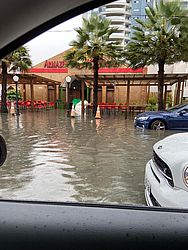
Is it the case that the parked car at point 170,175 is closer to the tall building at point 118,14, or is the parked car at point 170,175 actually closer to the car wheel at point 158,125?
the tall building at point 118,14

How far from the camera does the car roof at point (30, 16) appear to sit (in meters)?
1.08

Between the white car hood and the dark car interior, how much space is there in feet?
2.58

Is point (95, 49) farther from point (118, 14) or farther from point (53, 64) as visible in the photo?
point (53, 64)

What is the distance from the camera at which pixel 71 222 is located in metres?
1.30

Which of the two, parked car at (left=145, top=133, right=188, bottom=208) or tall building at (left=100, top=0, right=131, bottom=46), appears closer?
tall building at (left=100, top=0, right=131, bottom=46)

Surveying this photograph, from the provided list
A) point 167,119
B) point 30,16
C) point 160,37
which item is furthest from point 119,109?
point 30,16

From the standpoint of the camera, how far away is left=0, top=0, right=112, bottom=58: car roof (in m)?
1.08

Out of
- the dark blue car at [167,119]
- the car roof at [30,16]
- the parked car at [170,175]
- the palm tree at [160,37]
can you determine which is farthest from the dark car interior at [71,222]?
the palm tree at [160,37]

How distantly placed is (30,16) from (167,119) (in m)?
7.84

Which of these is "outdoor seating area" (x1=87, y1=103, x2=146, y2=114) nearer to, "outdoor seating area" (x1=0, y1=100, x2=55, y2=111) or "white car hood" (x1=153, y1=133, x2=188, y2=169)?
"outdoor seating area" (x1=0, y1=100, x2=55, y2=111)

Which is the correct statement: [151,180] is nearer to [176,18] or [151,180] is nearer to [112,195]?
[112,195]

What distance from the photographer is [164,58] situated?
12.5m

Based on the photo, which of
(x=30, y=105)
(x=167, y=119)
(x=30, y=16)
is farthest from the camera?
(x=30, y=105)

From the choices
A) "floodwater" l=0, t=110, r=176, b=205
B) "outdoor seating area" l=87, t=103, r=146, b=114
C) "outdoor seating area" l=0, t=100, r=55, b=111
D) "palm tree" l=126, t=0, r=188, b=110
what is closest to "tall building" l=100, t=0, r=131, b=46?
"palm tree" l=126, t=0, r=188, b=110
